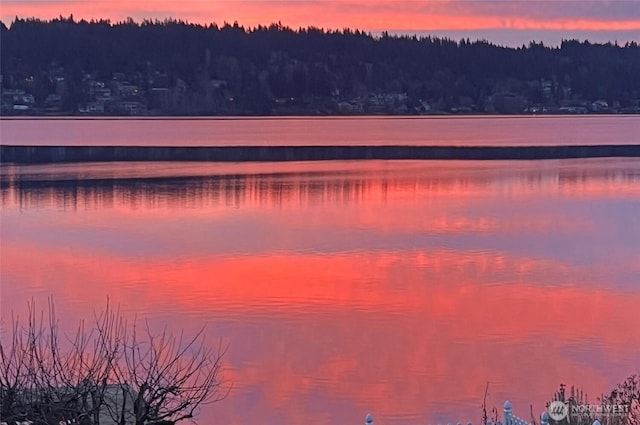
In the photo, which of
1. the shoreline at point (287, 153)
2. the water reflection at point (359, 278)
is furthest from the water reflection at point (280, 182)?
the shoreline at point (287, 153)

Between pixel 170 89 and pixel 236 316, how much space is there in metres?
79.9

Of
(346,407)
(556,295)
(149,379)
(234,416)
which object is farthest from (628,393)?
(556,295)

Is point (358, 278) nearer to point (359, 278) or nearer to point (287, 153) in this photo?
point (359, 278)

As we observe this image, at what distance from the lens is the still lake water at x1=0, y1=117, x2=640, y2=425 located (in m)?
10.7

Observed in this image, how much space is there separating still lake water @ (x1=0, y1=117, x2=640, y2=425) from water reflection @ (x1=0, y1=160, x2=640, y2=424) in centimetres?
4

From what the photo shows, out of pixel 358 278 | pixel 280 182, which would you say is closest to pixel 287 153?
pixel 280 182

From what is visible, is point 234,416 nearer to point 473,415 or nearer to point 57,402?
point 473,415

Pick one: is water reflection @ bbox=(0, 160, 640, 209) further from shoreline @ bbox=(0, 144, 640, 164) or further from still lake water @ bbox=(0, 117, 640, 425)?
shoreline @ bbox=(0, 144, 640, 164)

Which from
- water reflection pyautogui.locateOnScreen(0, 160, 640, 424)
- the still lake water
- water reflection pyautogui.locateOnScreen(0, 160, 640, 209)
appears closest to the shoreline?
water reflection pyautogui.locateOnScreen(0, 160, 640, 209)

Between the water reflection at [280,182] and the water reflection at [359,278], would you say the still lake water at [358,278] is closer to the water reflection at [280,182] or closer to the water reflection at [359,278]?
the water reflection at [359,278]

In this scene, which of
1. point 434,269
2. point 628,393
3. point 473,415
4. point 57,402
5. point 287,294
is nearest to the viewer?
point 57,402

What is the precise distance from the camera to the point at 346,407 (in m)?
9.87

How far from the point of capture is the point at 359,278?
16516 mm

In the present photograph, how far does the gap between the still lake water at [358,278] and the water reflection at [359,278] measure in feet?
0.13
